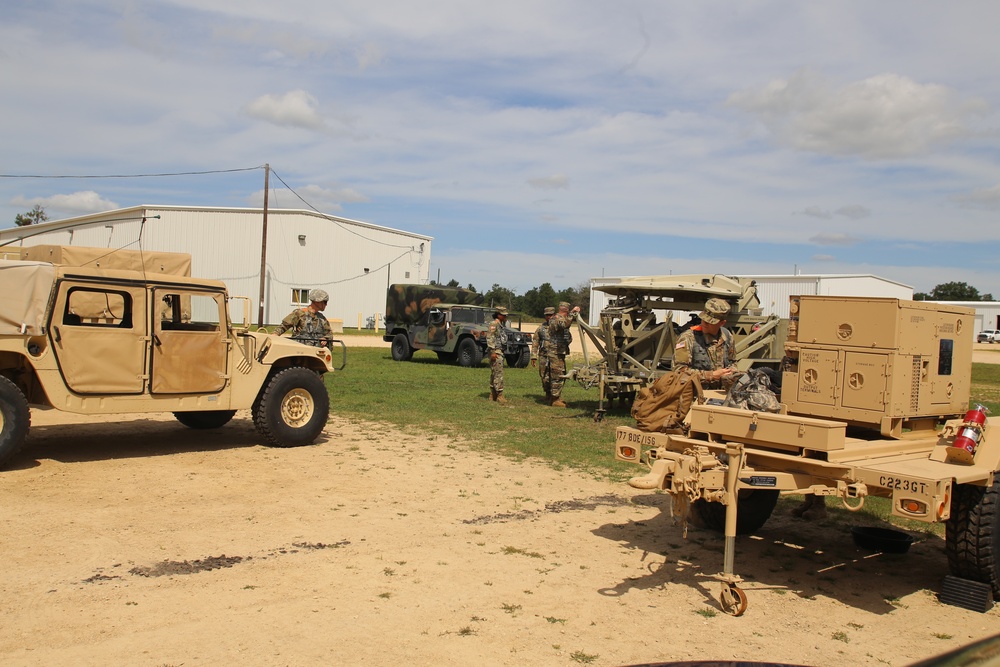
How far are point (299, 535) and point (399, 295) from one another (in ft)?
64.7

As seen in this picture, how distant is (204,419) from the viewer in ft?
33.8

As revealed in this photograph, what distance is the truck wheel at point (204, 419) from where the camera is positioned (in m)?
10.2

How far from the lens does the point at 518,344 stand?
72.2 ft

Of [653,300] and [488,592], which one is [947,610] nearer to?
[488,592]

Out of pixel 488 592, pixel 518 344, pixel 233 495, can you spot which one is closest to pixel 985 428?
pixel 488 592

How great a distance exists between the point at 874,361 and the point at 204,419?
7.79 metres

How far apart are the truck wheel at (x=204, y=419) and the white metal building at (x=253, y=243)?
30.8 meters

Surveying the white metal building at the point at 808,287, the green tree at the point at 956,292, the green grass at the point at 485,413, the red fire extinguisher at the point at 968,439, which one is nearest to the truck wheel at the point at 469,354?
the green grass at the point at 485,413

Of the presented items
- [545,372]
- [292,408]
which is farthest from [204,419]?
[545,372]

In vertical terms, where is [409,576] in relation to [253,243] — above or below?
below

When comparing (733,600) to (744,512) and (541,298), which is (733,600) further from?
(541,298)

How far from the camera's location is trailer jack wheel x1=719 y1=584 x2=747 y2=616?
472 centimetres

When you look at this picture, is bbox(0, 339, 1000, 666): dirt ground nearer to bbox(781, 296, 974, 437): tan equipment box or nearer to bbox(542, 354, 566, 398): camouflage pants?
bbox(781, 296, 974, 437): tan equipment box

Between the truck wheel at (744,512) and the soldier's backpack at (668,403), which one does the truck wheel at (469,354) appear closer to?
the truck wheel at (744,512)
